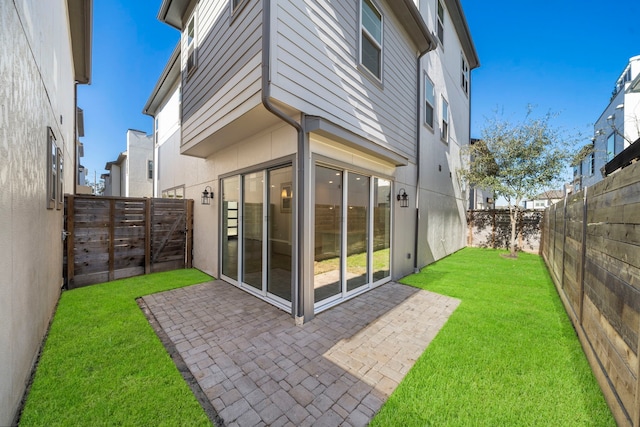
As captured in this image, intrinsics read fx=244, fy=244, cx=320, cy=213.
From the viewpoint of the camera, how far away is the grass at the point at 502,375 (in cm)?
201

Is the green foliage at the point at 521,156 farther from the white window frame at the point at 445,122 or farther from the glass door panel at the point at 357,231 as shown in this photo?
the glass door panel at the point at 357,231

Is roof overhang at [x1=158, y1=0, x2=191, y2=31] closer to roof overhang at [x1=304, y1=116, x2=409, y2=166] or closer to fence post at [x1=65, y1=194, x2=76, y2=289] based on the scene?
fence post at [x1=65, y1=194, x2=76, y2=289]

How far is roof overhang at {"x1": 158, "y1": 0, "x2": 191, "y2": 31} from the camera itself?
571 centimetres

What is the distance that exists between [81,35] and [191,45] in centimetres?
308

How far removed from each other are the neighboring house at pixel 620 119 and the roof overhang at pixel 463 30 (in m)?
6.16

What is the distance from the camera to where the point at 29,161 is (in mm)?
2385

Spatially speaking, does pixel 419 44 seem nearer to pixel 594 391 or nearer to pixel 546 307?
pixel 546 307

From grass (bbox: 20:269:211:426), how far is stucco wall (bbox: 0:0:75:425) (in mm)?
175

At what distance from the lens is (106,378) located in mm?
2391

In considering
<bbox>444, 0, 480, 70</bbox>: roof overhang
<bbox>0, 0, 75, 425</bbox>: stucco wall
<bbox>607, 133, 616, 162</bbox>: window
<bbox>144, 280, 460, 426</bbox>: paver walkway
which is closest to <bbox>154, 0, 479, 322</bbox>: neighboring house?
<bbox>144, 280, 460, 426</bbox>: paver walkway

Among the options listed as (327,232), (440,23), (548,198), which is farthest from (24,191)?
(548,198)

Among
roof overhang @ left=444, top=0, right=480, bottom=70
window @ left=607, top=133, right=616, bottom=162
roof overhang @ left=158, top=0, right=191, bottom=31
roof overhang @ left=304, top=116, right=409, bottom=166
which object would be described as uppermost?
roof overhang @ left=444, top=0, right=480, bottom=70

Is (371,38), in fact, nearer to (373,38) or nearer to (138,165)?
(373,38)

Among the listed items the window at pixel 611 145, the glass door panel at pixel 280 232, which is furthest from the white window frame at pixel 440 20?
the window at pixel 611 145
